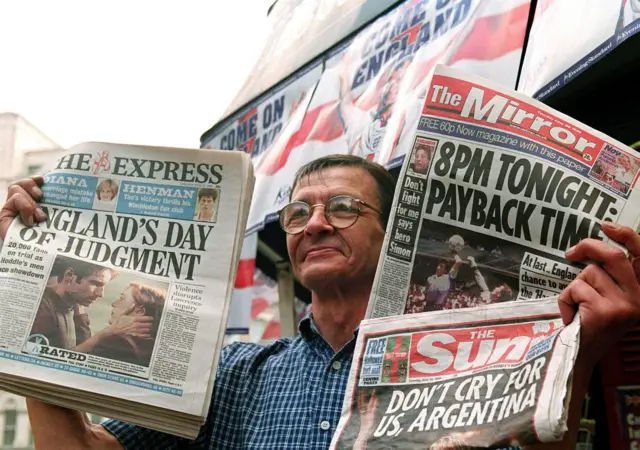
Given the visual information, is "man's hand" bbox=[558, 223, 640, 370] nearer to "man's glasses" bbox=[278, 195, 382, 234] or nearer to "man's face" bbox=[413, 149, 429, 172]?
"man's face" bbox=[413, 149, 429, 172]

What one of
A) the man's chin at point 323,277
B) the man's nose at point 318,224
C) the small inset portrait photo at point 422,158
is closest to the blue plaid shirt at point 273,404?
the man's chin at point 323,277

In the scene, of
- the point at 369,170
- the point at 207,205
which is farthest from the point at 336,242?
the point at 207,205

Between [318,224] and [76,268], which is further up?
[318,224]

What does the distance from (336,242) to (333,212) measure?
0.22 feet

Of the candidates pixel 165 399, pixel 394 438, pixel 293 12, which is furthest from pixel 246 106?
pixel 394 438

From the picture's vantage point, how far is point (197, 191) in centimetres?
117

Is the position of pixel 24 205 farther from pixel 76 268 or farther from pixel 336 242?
pixel 336 242

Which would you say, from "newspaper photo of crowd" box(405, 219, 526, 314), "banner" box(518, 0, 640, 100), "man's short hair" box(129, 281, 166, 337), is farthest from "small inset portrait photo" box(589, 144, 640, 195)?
"man's short hair" box(129, 281, 166, 337)

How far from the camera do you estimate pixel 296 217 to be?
141 cm

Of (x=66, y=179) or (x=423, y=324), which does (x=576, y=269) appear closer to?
(x=423, y=324)

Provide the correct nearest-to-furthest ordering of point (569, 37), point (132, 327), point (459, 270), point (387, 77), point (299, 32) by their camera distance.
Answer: point (459, 270) → point (132, 327) → point (569, 37) → point (387, 77) → point (299, 32)

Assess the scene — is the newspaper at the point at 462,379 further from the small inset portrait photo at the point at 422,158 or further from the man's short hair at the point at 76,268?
the man's short hair at the point at 76,268

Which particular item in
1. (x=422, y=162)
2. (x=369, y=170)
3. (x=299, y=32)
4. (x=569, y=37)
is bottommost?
(x=422, y=162)

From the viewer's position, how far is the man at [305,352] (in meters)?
1.19
